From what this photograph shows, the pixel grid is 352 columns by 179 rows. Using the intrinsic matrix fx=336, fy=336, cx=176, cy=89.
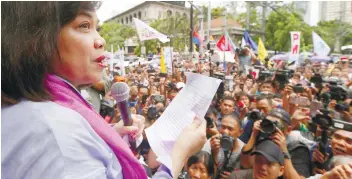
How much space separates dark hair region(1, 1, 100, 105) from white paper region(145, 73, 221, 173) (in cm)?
40

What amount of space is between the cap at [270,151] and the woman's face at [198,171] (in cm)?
44

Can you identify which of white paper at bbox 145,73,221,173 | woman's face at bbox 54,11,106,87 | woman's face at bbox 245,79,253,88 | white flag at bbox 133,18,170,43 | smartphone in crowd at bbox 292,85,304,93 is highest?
white flag at bbox 133,18,170,43

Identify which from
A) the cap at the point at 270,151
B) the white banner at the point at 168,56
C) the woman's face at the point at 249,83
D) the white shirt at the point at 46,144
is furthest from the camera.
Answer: the white banner at the point at 168,56

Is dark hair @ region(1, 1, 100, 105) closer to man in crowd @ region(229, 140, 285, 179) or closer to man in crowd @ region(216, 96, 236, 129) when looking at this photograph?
man in crowd @ region(229, 140, 285, 179)

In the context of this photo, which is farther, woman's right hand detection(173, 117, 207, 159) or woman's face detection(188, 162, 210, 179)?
woman's face detection(188, 162, 210, 179)

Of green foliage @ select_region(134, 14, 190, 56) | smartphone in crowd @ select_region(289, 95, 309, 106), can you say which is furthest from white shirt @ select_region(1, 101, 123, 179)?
green foliage @ select_region(134, 14, 190, 56)

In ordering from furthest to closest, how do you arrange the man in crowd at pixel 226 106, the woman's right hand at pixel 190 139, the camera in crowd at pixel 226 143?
the man in crowd at pixel 226 106 < the camera in crowd at pixel 226 143 < the woman's right hand at pixel 190 139

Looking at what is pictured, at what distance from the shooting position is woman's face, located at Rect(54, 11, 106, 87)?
81cm

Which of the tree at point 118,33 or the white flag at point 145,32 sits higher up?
the tree at point 118,33

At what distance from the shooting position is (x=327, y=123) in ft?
Answer: 7.72

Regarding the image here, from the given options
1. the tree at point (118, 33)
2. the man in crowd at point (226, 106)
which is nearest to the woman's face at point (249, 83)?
the man in crowd at point (226, 106)

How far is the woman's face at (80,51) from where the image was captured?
809mm

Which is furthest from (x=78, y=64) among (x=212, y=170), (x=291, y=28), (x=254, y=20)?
(x=254, y=20)

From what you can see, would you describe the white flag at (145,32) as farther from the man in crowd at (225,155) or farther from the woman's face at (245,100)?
the man in crowd at (225,155)
